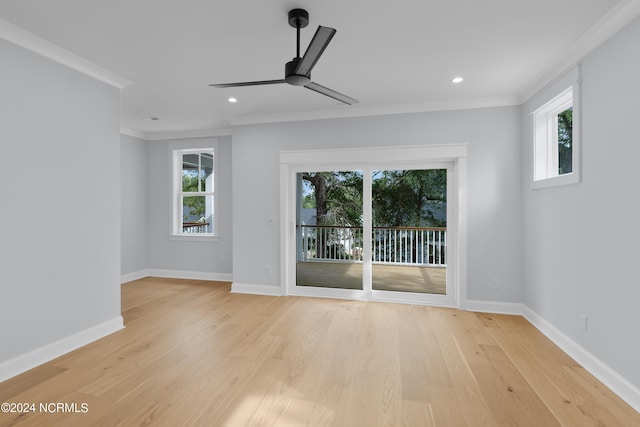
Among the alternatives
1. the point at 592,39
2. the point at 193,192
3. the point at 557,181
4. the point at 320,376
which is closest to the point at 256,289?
the point at 193,192

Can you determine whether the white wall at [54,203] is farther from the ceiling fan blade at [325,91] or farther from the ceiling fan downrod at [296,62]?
the ceiling fan blade at [325,91]

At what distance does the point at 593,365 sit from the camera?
2305 millimetres

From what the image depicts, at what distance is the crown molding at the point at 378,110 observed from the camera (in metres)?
3.66

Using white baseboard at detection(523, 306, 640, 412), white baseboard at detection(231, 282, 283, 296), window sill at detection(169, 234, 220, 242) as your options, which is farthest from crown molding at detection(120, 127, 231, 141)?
white baseboard at detection(523, 306, 640, 412)

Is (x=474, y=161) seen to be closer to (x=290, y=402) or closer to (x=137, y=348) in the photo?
(x=290, y=402)

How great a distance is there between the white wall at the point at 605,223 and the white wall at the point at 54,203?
4224mm

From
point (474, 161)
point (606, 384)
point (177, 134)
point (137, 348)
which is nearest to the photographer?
point (606, 384)

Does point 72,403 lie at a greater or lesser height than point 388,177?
lesser

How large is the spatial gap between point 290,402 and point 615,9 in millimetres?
3296

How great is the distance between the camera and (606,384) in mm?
2156

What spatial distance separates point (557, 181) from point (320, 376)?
2.68 metres

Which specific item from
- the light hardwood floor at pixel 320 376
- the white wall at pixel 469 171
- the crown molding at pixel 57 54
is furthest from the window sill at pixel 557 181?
the crown molding at pixel 57 54

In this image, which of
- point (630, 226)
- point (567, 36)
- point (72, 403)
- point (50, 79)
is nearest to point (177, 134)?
point (50, 79)

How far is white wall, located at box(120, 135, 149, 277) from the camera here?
16.8ft
